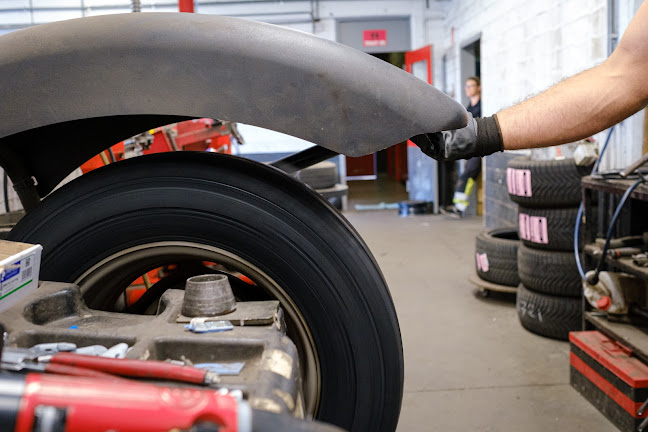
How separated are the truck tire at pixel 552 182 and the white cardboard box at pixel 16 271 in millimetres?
2967

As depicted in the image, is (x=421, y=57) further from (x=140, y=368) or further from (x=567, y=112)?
(x=140, y=368)

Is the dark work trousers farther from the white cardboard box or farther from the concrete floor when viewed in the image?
the white cardboard box

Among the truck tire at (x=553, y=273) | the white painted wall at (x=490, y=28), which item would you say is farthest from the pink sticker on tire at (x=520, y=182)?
the white painted wall at (x=490, y=28)

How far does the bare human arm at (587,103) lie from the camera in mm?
1137

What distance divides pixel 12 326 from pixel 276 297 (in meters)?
0.37

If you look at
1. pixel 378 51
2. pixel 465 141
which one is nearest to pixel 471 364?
pixel 465 141

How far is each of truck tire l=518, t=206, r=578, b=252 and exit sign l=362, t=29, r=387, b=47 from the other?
663 centimetres

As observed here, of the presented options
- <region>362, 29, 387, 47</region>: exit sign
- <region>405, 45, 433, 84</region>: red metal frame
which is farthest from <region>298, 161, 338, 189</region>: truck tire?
<region>362, 29, 387, 47</region>: exit sign

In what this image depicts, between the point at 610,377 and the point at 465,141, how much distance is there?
1758 millimetres

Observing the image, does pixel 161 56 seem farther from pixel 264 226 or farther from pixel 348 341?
pixel 348 341

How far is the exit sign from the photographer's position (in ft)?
31.2

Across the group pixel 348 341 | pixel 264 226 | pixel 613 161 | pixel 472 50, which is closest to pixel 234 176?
pixel 264 226

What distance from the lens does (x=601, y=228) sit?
2.82 m

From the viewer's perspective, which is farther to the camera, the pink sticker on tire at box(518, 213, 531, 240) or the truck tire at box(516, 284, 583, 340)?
the pink sticker on tire at box(518, 213, 531, 240)
